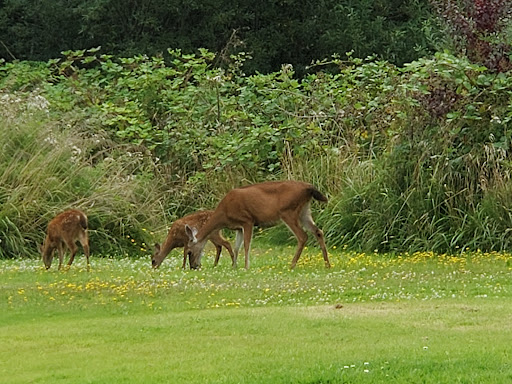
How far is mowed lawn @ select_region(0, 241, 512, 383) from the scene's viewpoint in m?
9.38

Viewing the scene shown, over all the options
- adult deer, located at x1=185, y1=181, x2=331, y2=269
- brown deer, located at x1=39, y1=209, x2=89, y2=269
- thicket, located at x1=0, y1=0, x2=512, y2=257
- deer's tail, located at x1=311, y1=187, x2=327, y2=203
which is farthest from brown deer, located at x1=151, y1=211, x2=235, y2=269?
thicket, located at x1=0, y1=0, x2=512, y2=257

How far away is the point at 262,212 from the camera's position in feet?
56.0

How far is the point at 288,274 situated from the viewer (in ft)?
51.9

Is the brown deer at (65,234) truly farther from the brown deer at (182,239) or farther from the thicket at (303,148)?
the thicket at (303,148)

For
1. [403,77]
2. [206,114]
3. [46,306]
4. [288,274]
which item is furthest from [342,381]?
[206,114]

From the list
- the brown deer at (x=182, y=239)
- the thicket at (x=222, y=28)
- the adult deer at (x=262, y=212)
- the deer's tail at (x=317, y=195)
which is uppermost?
the thicket at (x=222, y=28)

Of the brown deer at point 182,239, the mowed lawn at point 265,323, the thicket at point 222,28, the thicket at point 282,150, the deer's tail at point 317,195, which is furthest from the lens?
the thicket at point 222,28

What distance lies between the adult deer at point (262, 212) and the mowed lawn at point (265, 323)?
454 mm

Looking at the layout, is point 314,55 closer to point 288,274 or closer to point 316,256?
point 316,256

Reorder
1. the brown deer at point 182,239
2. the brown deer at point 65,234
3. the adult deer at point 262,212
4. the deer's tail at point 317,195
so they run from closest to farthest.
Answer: the deer's tail at point 317,195 → the adult deer at point 262,212 → the brown deer at point 65,234 → the brown deer at point 182,239

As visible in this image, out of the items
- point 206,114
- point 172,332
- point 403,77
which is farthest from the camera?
point 206,114

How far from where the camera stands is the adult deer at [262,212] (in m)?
16.9

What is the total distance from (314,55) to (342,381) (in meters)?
27.9

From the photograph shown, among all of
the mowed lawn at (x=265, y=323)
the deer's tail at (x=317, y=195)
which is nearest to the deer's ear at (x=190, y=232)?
the mowed lawn at (x=265, y=323)
